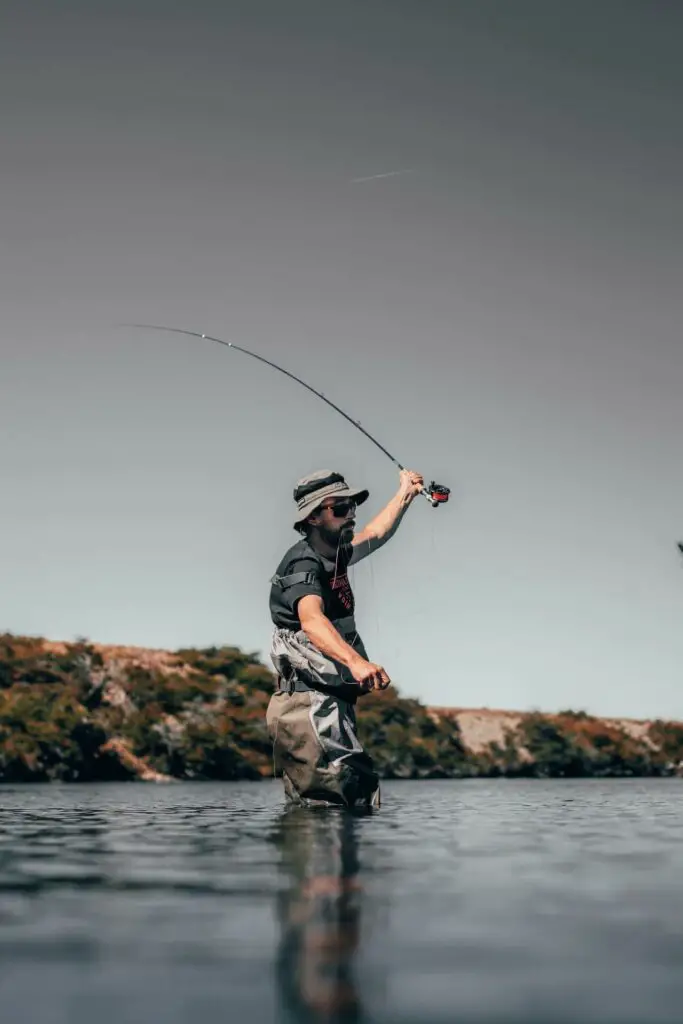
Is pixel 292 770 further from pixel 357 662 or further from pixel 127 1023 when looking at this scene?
pixel 127 1023

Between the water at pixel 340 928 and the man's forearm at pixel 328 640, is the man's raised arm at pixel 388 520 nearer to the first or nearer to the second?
the man's forearm at pixel 328 640

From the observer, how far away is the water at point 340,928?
3.67 m

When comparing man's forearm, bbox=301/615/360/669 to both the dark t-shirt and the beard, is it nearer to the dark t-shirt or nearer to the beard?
the dark t-shirt

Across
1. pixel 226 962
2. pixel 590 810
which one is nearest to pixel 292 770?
pixel 590 810

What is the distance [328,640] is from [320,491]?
1.55 metres

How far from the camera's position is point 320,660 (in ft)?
35.6

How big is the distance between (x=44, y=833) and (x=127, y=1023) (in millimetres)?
6506

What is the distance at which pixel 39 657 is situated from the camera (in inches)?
2763

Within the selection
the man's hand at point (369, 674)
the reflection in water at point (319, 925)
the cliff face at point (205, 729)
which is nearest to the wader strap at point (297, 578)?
the man's hand at point (369, 674)

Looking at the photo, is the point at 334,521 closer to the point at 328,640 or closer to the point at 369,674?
the point at 328,640

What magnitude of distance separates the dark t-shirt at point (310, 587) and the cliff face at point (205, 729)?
47.7 meters

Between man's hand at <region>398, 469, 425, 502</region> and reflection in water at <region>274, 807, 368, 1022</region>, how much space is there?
4.64 metres

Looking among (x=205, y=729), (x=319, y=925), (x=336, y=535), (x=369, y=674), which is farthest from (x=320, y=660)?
(x=205, y=729)

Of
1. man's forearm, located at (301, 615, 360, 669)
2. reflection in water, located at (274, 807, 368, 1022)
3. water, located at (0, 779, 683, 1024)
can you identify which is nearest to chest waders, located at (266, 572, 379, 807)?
man's forearm, located at (301, 615, 360, 669)
